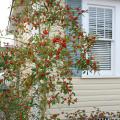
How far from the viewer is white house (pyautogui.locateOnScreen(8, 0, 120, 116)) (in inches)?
358

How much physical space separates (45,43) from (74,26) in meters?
1.19

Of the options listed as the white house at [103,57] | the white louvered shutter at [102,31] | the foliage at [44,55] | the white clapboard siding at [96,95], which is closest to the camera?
the foliage at [44,55]

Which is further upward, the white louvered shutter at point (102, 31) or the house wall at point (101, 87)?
the white louvered shutter at point (102, 31)

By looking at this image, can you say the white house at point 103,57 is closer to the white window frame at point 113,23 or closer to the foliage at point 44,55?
the white window frame at point 113,23

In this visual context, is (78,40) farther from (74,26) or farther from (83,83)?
(83,83)

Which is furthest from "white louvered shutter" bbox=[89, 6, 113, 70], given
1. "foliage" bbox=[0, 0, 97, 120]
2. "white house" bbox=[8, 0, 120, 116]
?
"foliage" bbox=[0, 0, 97, 120]

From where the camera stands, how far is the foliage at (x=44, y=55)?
5.71 metres

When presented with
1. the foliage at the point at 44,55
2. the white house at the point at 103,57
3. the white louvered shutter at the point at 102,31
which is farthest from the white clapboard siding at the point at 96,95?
the foliage at the point at 44,55

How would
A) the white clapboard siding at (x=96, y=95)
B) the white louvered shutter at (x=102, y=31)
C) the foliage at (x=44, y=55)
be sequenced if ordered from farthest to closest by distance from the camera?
the white louvered shutter at (x=102, y=31), the white clapboard siding at (x=96, y=95), the foliage at (x=44, y=55)

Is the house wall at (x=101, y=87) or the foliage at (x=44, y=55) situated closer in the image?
the foliage at (x=44, y=55)

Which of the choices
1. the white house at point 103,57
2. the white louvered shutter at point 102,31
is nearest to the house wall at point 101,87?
the white house at point 103,57

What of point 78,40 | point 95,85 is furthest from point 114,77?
point 78,40

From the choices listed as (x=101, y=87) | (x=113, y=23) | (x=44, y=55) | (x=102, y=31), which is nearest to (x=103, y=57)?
(x=102, y=31)

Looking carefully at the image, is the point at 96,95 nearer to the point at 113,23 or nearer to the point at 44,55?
the point at 113,23
